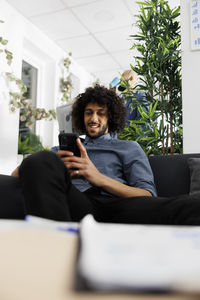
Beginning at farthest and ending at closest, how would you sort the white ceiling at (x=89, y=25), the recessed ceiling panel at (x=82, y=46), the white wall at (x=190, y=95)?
the recessed ceiling panel at (x=82, y=46)
the white ceiling at (x=89, y=25)
the white wall at (x=190, y=95)

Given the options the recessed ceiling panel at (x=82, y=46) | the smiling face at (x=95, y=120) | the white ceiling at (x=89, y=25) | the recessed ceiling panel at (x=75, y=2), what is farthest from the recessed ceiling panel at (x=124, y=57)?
the smiling face at (x=95, y=120)

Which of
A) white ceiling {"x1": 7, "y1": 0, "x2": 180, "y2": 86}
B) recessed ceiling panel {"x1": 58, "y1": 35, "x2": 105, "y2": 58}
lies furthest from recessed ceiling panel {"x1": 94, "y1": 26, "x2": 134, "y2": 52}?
recessed ceiling panel {"x1": 58, "y1": 35, "x2": 105, "y2": 58}

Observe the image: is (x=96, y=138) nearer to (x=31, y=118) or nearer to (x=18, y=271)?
(x=18, y=271)

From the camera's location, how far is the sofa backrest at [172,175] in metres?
1.68

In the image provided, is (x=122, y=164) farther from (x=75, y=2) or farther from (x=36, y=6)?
(x=36, y=6)

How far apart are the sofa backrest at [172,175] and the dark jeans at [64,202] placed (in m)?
0.56

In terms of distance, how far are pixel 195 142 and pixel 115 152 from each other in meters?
1.10

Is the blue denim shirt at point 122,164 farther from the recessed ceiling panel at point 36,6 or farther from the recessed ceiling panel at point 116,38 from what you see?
the recessed ceiling panel at point 116,38

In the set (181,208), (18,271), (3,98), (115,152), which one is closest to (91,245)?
(18,271)

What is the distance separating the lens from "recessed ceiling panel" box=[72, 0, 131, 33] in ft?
12.6

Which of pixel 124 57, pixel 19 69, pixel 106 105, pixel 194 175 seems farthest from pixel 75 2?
pixel 194 175

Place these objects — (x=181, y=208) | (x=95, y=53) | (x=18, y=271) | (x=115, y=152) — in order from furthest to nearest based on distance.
Answer: 1. (x=95, y=53)
2. (x=115, y=152)
3. (x=181, y=208)
4. (x=18, y=271)

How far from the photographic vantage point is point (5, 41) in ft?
→ 11.9

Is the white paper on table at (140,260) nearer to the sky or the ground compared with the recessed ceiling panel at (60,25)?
nearer to the ground
